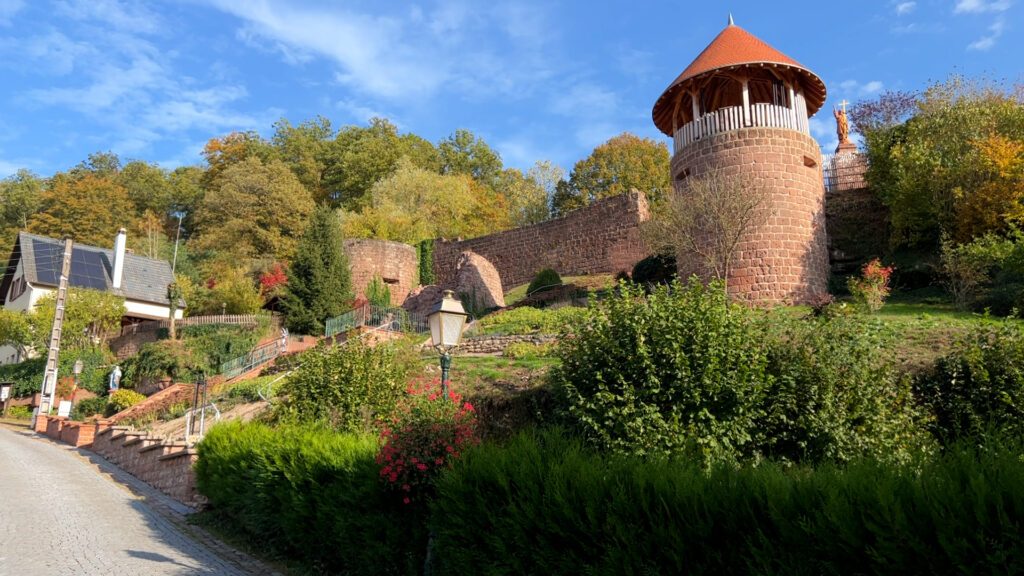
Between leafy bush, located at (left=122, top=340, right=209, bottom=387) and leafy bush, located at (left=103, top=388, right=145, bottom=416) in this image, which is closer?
leafy bush, located at (left=103, top=388, right=145, bottom=416)

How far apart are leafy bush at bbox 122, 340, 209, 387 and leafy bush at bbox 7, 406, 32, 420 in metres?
3.52

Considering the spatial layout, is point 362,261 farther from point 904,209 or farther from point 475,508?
point 475,508

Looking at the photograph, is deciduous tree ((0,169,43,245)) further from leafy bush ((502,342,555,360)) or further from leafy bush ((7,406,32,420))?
leafy bush ((502,342,555,360))

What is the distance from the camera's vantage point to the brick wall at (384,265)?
105ft

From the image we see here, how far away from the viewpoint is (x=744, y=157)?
17672mm

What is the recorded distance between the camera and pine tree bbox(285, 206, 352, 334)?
27.1 m

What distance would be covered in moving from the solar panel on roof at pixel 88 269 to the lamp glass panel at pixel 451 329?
31340 mm

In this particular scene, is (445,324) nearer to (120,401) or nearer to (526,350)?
(526,350)

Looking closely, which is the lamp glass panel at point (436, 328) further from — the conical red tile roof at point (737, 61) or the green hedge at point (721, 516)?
the conical red tile roof at point (737, 61)

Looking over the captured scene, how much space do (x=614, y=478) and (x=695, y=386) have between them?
334 cm

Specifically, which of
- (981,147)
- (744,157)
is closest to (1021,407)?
(744,157)

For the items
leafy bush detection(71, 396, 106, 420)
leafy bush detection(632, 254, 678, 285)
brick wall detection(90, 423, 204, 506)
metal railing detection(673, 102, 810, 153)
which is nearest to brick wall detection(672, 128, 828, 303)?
metal railing detection(673, 102, 810, 153)

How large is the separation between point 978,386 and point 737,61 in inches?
468

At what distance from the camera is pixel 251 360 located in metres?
22.7
